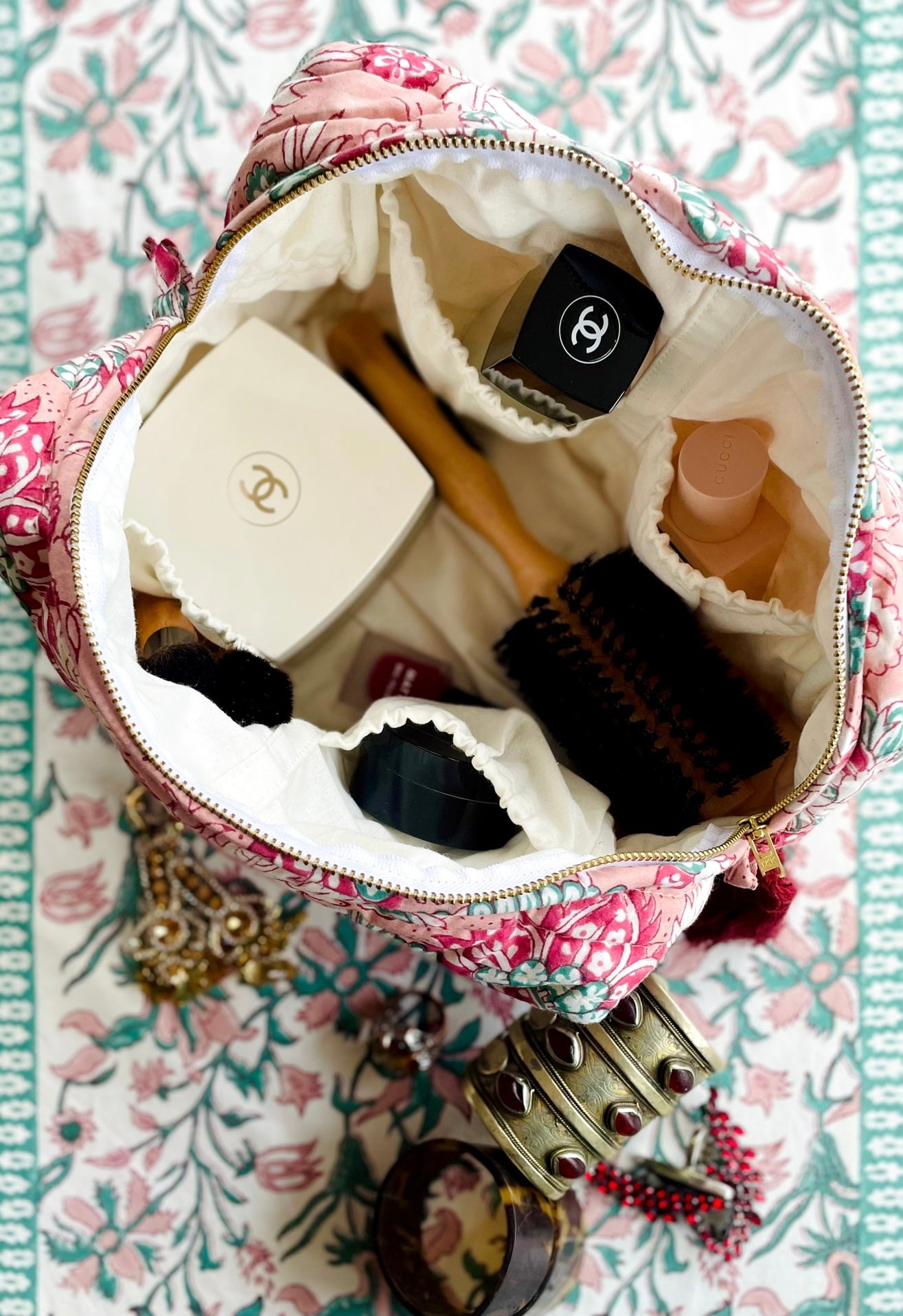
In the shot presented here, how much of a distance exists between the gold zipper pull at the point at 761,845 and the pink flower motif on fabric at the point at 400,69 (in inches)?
15.3

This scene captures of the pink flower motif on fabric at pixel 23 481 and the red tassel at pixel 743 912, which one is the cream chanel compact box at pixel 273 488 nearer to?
the pink flower motif on fabric at pixel 23 481

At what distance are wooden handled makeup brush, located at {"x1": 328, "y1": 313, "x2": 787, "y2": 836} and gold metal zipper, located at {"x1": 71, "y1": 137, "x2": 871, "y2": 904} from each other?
9 centimetres

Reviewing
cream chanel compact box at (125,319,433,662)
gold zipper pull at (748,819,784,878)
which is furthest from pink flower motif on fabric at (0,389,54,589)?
gold zipper pull at (748,819,784,878)

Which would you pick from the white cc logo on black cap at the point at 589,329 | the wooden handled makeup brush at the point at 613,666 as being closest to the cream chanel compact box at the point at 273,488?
the wooden handled makeup brush at the point at 613,666

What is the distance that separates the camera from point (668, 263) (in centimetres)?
47

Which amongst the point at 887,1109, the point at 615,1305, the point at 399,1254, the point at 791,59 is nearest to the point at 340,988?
the point at 399,1254

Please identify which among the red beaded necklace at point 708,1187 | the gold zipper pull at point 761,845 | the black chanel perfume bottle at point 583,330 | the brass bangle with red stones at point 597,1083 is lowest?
the red beaded necklace at point 708,1187

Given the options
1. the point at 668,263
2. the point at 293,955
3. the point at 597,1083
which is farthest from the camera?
the point at 293,955

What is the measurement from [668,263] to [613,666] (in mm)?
223

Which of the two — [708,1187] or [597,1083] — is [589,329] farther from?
[708,1187]

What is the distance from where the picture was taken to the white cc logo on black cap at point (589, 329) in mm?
510

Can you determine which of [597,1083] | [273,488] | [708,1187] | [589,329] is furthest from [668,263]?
[708,1187]

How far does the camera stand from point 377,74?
0.50 metres

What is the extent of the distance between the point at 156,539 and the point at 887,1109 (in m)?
0.60
